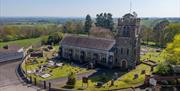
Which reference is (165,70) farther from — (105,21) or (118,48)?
(105,21)

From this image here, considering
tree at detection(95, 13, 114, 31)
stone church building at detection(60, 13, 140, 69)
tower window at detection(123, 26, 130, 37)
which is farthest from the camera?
tree at detection(95, 13, 114, 31)

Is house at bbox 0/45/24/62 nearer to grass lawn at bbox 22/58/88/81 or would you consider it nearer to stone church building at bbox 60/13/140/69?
grass lawn at bbox 22/58/88/81

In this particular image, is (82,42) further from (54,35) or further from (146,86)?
(54,35)

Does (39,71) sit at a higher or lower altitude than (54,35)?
lower

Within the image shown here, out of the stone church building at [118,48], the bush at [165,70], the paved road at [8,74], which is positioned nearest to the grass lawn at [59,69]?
the paved road at [8,74]

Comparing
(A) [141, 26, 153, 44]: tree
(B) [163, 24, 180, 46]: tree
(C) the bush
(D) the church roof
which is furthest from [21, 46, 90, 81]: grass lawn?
(A) [141, 26, 153, 44]: tree

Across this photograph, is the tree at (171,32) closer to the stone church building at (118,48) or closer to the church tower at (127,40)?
the stone church building at (118,48)

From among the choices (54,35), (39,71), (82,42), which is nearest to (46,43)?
(54,35)
